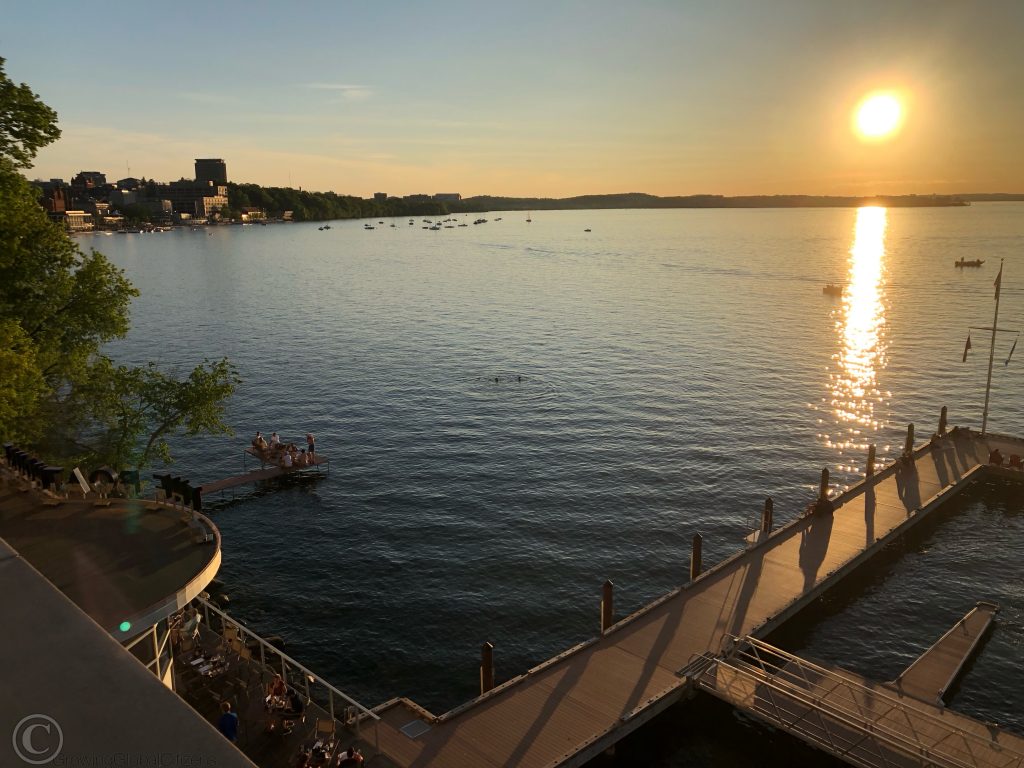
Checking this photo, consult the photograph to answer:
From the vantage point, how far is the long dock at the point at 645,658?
2191 centimetres

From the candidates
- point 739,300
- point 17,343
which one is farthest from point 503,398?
point 739,300

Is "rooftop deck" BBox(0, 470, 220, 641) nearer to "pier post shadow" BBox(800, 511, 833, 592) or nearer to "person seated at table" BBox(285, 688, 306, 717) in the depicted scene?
"person seated at table" BBox(285, 688, 306, 717)

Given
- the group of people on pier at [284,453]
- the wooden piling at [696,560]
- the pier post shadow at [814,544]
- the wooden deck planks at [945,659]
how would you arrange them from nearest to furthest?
the wooden deck planks at [945,659] → the wooden piling at [696,560] → the pier post shadow at [814,544] → the group of people on pier at [284,453]

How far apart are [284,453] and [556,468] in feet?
58.6

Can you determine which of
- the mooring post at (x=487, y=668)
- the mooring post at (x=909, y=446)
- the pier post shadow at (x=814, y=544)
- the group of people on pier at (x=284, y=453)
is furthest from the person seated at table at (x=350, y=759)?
the mooring post at (x=909, y=446)

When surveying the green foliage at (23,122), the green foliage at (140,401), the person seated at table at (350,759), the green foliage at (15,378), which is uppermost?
the green foliage at (23,122)

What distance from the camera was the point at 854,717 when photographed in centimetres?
2338

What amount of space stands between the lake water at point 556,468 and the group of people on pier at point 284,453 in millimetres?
1977

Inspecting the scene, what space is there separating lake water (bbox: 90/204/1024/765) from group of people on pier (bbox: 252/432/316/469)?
6.49 ft

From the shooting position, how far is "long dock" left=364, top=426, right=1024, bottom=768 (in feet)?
71.9

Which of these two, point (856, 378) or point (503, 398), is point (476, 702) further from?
point (856, 378)

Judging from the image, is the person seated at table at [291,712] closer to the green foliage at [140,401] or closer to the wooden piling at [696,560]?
the wooden piling at [696,560]

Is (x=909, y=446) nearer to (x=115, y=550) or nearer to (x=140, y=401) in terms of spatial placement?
(x=115, y=550)

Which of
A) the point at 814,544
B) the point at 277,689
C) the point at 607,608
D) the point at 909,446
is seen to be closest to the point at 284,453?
the point at 607,608
